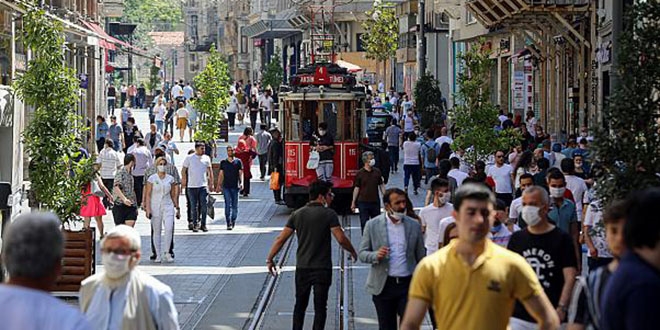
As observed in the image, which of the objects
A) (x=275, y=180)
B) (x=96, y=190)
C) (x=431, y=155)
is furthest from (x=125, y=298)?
(x=431, y=155)

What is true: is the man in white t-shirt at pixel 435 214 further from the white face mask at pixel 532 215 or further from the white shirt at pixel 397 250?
the white face mask at pixel 532 215

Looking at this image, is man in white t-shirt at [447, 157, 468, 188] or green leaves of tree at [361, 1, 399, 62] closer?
man in white t-shirt at [447, 157, 468, 188]

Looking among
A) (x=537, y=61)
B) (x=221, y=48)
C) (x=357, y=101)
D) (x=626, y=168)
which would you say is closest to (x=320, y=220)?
(x=626, y=168)

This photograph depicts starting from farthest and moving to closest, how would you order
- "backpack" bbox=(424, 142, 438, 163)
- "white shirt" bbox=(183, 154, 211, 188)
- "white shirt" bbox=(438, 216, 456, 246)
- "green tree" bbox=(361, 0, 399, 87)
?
"green tree" bbox=(361, 0, 399, 87)
"backpack" bbox=(424, 142, 438, 163)
"white shirt" bbox=(183, 154, 211, 188)
"white shirt" bbox=(438, 216, 456, 246)

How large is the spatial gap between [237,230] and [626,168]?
16489 mm

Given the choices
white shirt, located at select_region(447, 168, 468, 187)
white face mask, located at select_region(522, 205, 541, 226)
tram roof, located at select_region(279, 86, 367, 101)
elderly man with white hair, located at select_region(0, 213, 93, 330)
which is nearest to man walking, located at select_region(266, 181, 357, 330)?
white face mask, located at select_region(522, 205, 541, 226)

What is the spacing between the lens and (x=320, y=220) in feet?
46.7

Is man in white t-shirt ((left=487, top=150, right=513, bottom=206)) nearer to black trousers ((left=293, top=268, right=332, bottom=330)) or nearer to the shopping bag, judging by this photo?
black trousers ((left=293, top=268, right=332, bottom=330))

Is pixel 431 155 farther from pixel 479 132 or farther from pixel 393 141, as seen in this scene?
pixel 393 141

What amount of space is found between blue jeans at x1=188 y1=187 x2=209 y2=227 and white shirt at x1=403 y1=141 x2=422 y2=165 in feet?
25.4

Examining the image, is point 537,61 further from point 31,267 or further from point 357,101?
point 31,267

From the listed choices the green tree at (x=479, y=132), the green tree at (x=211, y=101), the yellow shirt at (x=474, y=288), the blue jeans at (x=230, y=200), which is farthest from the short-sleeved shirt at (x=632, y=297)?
the green tree at (x=211, y=101)

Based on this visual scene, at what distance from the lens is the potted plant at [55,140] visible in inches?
728

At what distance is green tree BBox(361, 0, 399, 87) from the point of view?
80938 millimetres
